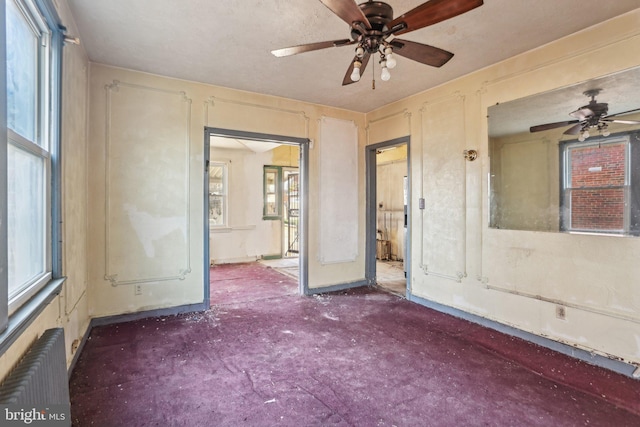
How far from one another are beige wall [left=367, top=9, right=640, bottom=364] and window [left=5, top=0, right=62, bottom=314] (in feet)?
11.6

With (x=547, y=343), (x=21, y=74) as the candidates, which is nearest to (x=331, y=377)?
(x=547, y=343)

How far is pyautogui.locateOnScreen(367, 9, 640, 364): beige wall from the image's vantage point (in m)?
2.43

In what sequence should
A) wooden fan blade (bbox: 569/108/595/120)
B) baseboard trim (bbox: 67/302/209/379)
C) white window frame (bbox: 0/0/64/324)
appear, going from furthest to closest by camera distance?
baseboard trim (bbox: 67/302/209/379), wooden fan blade (bbox: 569/108/595/120), white window frame (bbox: 0/0/64/324)

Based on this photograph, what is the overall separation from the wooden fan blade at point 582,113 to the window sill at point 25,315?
150 inches

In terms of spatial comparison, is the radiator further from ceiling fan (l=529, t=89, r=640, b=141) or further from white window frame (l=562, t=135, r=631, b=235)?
ceiling fan (l=529, t=89, r=640, b=141)

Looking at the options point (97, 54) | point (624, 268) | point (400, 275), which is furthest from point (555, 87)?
point (97, 54)

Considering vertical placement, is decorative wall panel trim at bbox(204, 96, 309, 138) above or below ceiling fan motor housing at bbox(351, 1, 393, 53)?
above

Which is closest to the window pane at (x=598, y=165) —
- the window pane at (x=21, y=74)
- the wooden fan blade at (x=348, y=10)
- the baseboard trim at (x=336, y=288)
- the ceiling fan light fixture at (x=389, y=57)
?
the ceiling fan light fixture at (x=389, y=57)

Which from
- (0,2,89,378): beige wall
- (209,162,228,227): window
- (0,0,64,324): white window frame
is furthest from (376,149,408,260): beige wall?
(0,0,64,324): white window frame

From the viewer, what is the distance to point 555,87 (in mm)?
2744

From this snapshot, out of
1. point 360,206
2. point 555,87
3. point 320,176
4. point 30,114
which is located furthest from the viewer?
point 360,206

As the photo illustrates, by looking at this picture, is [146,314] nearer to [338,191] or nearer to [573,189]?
[338,191]

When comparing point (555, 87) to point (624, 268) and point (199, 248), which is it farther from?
point (199, 248)

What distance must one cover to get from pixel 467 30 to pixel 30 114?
3.06m
